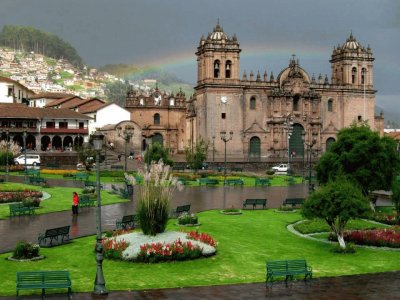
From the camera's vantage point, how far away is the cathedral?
70.1m

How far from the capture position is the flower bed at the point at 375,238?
21.8m

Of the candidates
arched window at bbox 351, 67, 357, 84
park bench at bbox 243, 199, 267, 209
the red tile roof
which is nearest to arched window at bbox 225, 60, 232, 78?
arched window at bbox 351, 67, 357, 84

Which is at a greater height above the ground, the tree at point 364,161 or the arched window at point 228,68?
the arched window at point 228,68

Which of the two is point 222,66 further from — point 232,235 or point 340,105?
point 232,235

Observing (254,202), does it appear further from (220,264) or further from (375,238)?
(220,264)

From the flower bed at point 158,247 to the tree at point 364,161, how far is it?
14.7 meters

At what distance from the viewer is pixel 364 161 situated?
108 ft

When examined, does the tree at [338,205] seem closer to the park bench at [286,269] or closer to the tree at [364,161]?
the park bench at [286,269]

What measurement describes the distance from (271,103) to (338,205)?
53.1m

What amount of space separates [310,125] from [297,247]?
55.4 m

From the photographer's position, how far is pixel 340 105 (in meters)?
77.9

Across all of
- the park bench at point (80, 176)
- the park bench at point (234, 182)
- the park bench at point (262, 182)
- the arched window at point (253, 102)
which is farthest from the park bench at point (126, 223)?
the arched window at point (253, 102)

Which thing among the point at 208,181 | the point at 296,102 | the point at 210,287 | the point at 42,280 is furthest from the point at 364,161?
the point at 296,102

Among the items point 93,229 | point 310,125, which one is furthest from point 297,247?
point 310,125
